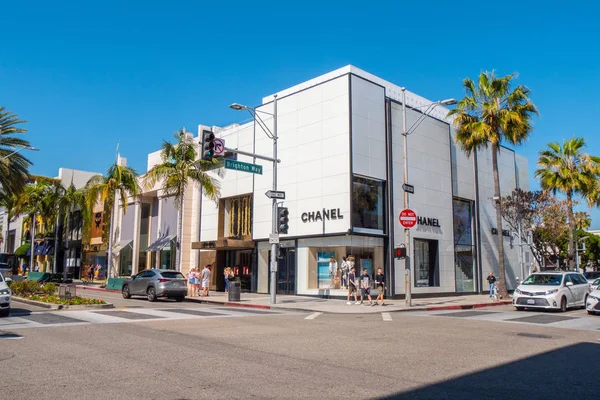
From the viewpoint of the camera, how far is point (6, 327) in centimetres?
1242

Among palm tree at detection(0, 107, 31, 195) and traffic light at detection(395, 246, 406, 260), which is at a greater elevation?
palm tree at detection(0, 107, 31, 195)

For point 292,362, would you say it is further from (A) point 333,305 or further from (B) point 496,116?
(B) point 496,116

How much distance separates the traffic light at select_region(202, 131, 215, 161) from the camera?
1805 centimetres

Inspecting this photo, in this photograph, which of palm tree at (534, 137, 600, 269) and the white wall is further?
palm tree at (534, 137, 600, 269)

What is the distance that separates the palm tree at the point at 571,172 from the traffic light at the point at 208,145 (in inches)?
1041

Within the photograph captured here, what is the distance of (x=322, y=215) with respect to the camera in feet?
86.8

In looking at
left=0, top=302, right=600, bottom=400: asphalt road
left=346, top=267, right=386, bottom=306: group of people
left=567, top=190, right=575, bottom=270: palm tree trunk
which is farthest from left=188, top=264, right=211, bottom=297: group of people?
left=567, top=190, right=575, bottom=270: palm tree trunk

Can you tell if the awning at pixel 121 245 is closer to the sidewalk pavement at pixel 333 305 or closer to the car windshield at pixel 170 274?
the sidewalk pavement at pixel 333 305

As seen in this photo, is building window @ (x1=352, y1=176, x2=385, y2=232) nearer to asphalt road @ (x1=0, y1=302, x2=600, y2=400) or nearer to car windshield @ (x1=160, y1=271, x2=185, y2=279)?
car windshield @ (x1=160, y1=271, x2=185, y2=279)

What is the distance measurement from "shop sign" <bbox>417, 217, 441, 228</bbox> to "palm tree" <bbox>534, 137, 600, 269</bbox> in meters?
10.3

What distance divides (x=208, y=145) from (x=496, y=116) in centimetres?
1709

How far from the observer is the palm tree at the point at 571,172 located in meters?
33.9

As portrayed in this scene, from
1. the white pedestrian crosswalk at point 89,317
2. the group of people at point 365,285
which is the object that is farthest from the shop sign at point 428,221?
the white pedestrian crosswalk at point 89,317

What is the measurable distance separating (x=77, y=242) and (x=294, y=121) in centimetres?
3629
